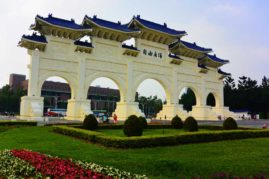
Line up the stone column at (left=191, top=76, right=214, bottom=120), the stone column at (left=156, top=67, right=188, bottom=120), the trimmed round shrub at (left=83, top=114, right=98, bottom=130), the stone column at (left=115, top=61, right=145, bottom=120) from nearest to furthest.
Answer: the trimmed round shrub at (left=83, top=114, right=98, bottom=130) < the stone column at (left=115, top=61, right=145, bottom=120) < the stone column at (left=156, top=67, right=188, bottom=120) < the stone column at (left=191, top=76, right=214, bottom=120)

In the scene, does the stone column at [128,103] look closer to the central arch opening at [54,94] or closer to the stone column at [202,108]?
the stone column at [202,108]

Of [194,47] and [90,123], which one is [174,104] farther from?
[90,123]

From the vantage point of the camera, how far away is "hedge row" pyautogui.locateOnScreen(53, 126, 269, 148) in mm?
11539

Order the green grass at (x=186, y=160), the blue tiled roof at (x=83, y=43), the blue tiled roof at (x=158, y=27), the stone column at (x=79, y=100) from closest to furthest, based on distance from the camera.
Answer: the green grass at (x=186, y=160) < the stone column at (x=79, y=100) < the blue tiled roof at (x=83, y=43) < the blue tiled roof at (x=158, y=27)

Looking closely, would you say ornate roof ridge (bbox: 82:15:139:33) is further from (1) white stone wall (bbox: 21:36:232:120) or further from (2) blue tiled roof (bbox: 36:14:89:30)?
(1) white stone wall (bbox: 21:36:232:120)

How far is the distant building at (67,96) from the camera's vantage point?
71.1 metres

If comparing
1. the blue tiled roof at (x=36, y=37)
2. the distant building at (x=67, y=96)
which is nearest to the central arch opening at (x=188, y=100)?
the distant building at (x=67, y=96)

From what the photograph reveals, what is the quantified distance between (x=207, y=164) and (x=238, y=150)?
3260 mm

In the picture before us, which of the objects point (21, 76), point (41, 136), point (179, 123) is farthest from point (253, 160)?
point (21, 76)

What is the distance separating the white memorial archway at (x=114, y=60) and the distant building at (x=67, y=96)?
121 ft

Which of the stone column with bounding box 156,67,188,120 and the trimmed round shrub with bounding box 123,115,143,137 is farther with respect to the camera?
the stone column with bounding box 156,67,188,120

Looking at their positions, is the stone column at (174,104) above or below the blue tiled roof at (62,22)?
below

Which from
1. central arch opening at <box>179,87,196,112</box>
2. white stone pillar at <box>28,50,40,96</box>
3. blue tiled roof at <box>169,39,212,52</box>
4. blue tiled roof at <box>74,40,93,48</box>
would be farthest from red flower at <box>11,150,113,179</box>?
central arch opening at <box>179,87,196,112</box>

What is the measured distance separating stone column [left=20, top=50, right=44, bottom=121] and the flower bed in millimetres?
17187
